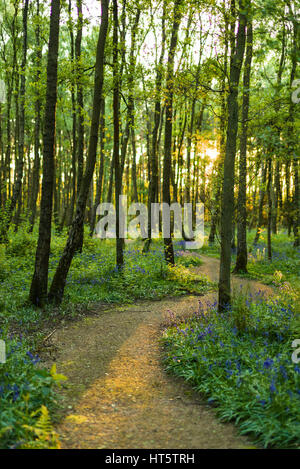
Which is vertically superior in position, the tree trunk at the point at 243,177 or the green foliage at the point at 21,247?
the tree trunk at the point at 243,177

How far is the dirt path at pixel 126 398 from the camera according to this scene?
3.88 metres

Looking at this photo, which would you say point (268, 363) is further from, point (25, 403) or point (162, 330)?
point (162, 330)

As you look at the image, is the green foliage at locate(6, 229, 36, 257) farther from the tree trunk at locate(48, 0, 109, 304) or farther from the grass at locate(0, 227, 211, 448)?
the tree trunk at locate(48, 0, 109, 304)

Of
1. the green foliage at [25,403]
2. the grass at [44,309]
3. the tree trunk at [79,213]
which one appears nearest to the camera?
the green foliage at [25,403]

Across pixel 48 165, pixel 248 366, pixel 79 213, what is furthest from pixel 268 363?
pixel 48 165

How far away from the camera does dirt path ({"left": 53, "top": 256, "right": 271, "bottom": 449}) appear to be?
3.88 m

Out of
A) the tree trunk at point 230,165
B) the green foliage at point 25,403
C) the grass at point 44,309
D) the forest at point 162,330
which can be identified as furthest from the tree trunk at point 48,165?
the tree trunk at point 230,165

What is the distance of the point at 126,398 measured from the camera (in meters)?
4.93

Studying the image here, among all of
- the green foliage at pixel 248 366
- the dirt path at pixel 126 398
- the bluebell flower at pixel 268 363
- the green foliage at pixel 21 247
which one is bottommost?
the dirt path at pixel 126 398

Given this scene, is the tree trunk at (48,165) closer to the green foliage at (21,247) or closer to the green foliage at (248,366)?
the green foliage at (248,366)

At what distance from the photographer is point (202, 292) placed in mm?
11594

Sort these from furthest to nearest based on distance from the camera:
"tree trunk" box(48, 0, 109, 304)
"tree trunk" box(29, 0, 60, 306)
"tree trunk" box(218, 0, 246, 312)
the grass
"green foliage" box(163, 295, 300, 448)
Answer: "tree trunk" box(48, 0, 109, 304), "tree trunk" box(29, 0, 60, 306), "tree trunk" box(218, 0, 246, 312), "green foliage" box(163, 295, 300, 448), the grass

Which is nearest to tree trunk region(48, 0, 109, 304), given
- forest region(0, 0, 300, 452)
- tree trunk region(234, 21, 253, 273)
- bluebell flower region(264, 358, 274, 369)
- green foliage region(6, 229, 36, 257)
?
forest region(0, 0, 300, 452)

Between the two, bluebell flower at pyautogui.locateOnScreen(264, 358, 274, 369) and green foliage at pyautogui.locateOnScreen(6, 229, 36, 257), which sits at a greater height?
green foliage at pyautogui.locateOnScreen(6, 229, 36, 257)
